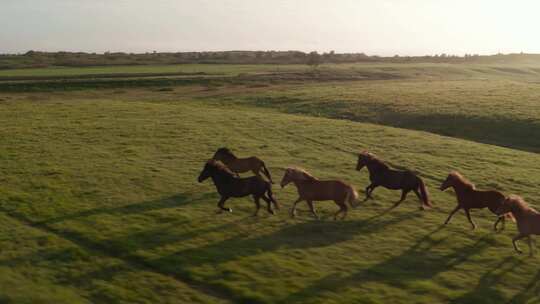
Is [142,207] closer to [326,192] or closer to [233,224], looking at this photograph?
[233,224]

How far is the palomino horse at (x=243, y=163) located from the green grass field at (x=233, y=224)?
43.2 inches

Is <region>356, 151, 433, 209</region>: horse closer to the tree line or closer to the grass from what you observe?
the grass

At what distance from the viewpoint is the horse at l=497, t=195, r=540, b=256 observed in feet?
44.1

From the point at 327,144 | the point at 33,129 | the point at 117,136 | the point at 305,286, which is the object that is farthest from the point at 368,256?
the point at 33,129

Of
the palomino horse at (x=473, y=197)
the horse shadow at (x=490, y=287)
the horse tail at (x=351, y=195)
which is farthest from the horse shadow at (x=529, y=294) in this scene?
the horse tail at (x=351, y=195)

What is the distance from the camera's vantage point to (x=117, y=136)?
2955cm

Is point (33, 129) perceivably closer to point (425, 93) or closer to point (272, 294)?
point (272, 294)

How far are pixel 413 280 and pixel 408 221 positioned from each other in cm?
451

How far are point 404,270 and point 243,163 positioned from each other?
841 cm

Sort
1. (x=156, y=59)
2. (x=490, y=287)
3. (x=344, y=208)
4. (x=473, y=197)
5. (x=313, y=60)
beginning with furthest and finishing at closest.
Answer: (x=156, y=59), (x=313, y=60), (x=344, y=208), (x=473, y=197), (x=490, y=287)

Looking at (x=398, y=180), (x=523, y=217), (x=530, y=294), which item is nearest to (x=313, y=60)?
(x=398, y=180)

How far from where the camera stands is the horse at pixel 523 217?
13.4 meters

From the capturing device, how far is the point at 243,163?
19.6 m

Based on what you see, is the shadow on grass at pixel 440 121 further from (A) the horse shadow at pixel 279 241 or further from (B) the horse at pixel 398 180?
(A) the horse shadow at pixel 279 241
